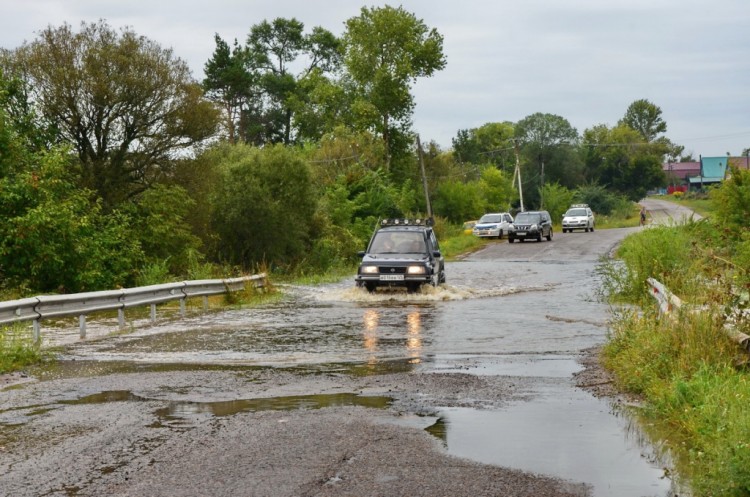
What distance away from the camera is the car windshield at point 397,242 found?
2614 cm

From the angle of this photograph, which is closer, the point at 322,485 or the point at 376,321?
the point at 322,485

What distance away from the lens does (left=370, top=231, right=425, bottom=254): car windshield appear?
2614 centimetres

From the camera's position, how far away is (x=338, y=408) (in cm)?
946

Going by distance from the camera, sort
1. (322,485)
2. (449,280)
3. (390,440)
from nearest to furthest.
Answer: (322,485) < (390,440) < (449,280)

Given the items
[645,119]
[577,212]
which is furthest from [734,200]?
[645,119]

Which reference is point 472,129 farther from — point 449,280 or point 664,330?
point 664,330

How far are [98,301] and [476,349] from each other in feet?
23.6

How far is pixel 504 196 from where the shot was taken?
96562mm

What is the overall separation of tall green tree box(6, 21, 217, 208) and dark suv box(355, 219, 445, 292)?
12.2 m

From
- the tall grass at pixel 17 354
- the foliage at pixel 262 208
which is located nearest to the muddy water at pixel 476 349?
the tall grass at pixel 17 354

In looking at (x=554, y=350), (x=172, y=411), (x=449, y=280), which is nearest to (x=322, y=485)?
(x=172, y=411)

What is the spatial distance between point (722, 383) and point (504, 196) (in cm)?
8826

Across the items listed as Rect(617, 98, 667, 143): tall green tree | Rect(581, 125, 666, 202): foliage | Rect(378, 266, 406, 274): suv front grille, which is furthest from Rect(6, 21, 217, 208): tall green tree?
Rect(617, 98, 667, 143): tall green tree

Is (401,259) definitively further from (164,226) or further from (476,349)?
(164,226)
